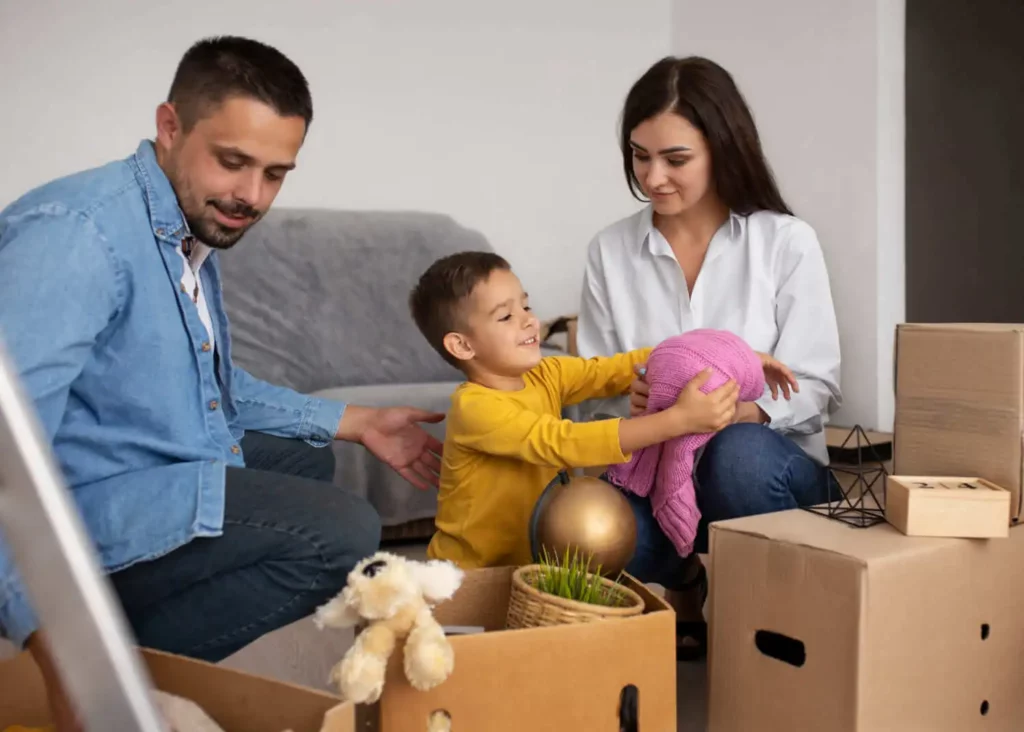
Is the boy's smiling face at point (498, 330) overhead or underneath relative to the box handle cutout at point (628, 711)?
overhead

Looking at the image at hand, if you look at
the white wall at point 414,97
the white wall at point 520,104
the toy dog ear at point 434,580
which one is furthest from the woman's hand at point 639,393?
the white wall at point 414,97

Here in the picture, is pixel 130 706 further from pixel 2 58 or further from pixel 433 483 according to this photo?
pixel 2 58

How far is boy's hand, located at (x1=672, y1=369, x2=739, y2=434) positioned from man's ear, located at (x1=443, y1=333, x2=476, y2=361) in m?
0.38

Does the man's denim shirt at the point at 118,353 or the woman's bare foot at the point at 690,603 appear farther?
the woman's bare foot at the point at 690,603

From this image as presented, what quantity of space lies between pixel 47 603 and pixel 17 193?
2840 mm

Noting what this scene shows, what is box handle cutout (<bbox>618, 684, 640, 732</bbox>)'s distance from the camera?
A: 135cm

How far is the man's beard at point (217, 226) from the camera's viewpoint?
1464 millimetres

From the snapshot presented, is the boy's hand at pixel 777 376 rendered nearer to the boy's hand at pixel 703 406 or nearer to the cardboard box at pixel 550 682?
the boy's hand at pixel 703 406

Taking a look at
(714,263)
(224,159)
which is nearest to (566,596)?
(224,159)

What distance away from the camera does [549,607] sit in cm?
139

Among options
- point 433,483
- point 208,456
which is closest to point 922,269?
point 433,483

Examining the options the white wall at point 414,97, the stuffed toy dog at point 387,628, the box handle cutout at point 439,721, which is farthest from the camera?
the white wall at point 414,97

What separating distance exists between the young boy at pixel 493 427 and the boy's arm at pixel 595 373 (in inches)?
3.4

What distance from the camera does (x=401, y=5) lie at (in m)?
3.60
